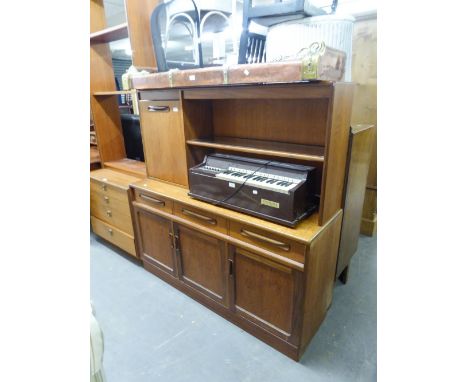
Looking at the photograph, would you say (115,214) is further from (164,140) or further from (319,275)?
(319,275)

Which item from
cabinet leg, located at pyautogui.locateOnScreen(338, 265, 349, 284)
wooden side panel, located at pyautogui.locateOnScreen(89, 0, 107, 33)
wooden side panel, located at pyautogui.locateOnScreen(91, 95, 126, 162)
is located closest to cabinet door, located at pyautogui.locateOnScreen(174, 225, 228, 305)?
cabinet leg, located at pyautogui.locateOnScreen(338, 265, 349, 284)

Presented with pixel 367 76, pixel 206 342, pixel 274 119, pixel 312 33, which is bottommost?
pixel 206 342

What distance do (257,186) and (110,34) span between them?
168cm

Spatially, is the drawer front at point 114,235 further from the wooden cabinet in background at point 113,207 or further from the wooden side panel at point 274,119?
the wooden side panel at point 274,119

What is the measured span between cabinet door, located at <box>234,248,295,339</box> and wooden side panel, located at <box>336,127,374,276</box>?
1.78 ft

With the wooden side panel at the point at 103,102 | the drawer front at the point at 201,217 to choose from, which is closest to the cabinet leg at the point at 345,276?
the drawer front at the point at 201,217

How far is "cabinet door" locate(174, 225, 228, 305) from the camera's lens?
1.68 meters

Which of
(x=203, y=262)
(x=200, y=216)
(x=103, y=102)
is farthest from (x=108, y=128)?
Answer: (x=203, y=262)

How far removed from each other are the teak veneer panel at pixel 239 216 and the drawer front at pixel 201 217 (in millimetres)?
35

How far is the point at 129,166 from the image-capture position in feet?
8.28
